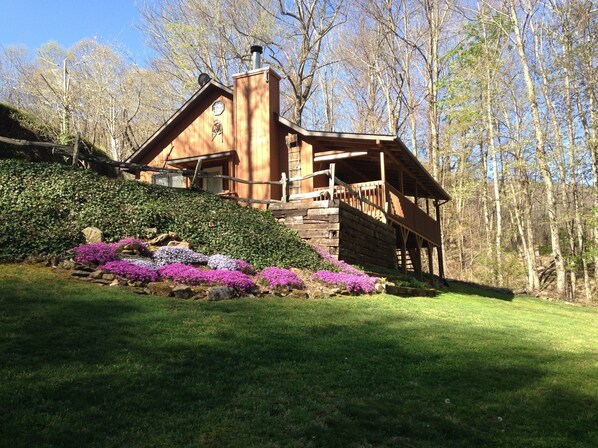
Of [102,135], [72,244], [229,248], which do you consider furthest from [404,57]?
[72,244]

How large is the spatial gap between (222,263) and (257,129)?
8975 mm

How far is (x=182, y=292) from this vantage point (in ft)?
24.1

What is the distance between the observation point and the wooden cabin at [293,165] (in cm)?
1271

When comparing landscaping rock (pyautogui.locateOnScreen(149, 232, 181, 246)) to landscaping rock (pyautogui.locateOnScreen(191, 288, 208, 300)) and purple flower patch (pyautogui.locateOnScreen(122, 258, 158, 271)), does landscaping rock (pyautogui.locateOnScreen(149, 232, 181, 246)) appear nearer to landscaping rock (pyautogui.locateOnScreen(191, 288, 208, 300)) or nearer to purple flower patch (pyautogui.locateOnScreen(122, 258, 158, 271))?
purple flower patch (pyautogui.locateOnScreen(122, 258, 158, 271))

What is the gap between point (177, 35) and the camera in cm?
2578

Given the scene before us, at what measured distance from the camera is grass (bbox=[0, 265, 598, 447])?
3.16 metres

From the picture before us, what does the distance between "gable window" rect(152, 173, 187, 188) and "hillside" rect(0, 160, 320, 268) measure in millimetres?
4749

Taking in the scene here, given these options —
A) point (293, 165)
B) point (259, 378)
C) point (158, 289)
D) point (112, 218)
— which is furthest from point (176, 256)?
point (293, 165)

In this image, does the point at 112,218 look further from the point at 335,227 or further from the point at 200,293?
the point at 335,227

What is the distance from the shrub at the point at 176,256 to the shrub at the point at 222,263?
0.20 metres

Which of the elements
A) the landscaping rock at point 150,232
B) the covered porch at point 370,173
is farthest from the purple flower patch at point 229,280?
the covered porch at point 370,173

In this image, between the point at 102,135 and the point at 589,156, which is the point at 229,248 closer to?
the point at 589,156

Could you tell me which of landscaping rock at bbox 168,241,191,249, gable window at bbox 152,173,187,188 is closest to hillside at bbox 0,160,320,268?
landscaping rock at bbox 168,241,191,249

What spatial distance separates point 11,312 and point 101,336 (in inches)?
49.7
